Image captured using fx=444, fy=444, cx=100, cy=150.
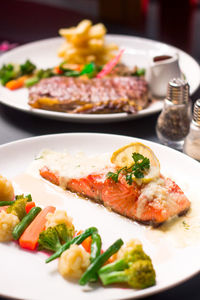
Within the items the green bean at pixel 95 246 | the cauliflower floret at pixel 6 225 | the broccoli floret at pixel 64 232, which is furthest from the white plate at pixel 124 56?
the green bean at pixel 95 246

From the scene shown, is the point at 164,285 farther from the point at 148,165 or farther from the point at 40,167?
the point at 40,167

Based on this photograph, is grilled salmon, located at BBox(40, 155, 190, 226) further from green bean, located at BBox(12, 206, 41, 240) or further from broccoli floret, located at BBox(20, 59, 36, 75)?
broccoli floret, located at BBox(20, 59, 36, 75)

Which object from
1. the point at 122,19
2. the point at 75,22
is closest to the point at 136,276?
the point at 75,22

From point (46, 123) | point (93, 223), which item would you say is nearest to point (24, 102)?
point (46, 123)

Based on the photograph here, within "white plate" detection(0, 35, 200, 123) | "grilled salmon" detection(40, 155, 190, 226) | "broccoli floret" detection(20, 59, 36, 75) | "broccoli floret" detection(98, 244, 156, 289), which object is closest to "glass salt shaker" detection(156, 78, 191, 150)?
"white plate" detection(0, 35, 200, 123)

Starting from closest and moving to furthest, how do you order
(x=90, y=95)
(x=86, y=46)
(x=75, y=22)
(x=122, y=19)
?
(x=90, y=95) → (x=86, y=46) → (x=75, y=22) → (x=122, y=19)

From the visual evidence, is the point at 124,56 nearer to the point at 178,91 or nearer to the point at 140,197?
the point at 178,91
